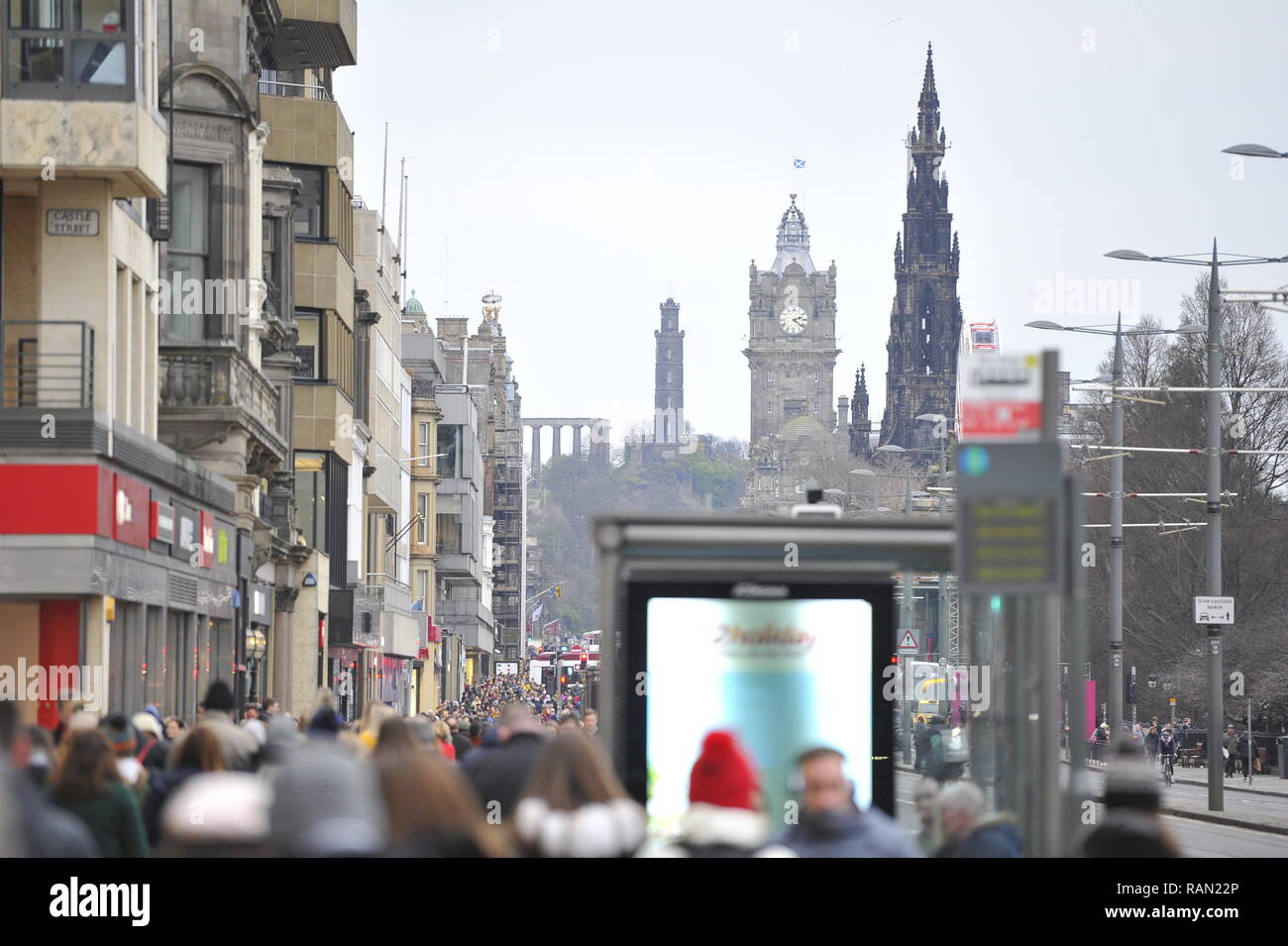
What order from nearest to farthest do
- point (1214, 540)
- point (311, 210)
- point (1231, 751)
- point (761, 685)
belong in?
point (761, 685), point (1214, 540), point (311, 210), point (1231, 751)

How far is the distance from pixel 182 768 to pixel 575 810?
15.1 feet

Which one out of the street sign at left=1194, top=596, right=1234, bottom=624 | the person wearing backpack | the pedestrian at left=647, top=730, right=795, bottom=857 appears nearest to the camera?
the pedestrian at left=647, top=730, right=795, bottom=857

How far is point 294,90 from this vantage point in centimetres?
6006

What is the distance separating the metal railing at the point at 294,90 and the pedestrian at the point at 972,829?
48.4 meters

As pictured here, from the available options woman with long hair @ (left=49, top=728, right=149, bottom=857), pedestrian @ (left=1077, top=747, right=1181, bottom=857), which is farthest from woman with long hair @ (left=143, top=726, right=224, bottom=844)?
pedestrian @ (left=1077, top=747, right=1181, bottom=857)

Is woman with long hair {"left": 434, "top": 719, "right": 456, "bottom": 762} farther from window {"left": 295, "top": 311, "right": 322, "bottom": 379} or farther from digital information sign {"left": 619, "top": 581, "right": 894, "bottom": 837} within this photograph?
window {"left": 295, "top": 311, "right": 322, "bottom": 379}

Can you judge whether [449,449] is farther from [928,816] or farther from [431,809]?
[431,809]

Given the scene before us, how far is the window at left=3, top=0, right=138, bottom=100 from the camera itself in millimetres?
26578

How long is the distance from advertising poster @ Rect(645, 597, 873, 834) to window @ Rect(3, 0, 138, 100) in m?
15.4

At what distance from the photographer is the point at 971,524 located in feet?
33.8

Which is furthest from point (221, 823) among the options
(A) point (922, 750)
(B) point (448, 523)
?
(B) point (448, 523)
